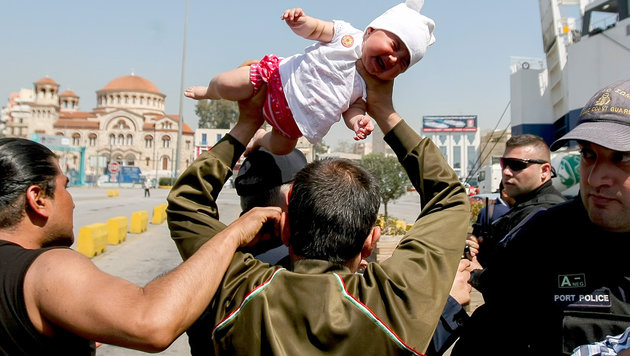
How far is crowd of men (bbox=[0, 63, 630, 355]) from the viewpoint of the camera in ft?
4.58

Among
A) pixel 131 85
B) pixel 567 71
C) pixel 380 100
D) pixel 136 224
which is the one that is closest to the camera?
pixel 380 100

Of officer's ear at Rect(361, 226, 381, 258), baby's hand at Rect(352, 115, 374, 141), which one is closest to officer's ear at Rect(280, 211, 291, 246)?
officer's ear at Rect(361, 226, 381, 258)

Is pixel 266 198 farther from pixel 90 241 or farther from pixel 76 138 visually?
pixel 76 138

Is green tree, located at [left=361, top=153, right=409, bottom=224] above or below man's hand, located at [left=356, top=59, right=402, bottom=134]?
below

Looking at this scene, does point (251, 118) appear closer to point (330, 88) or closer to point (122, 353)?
point (330, 88)

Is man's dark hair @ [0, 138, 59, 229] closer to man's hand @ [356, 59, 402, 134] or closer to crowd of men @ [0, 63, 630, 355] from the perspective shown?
crowd of men @ [0, 63, 630, 355]

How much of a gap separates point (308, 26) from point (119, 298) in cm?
173

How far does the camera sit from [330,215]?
5.03ft

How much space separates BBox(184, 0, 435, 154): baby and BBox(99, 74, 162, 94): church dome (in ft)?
317

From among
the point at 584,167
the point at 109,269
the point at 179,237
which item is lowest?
the point at 109,269

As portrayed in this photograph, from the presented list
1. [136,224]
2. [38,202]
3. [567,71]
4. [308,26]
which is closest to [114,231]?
[136,224]

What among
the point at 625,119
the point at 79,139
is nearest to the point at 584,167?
the point at 625,119

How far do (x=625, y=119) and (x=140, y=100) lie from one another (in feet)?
321

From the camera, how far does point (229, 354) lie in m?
1.44
